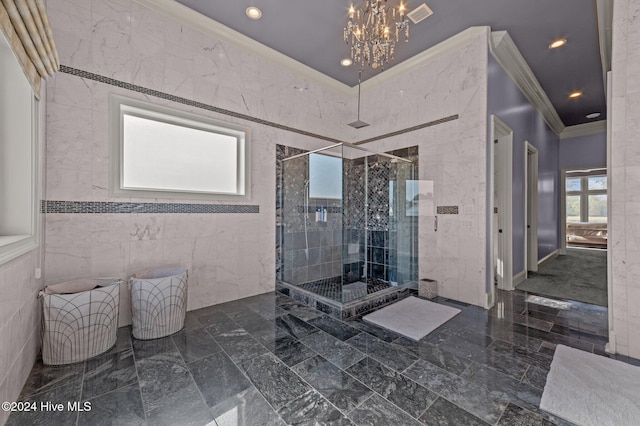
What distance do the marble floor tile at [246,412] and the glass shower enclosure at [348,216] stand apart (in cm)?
189

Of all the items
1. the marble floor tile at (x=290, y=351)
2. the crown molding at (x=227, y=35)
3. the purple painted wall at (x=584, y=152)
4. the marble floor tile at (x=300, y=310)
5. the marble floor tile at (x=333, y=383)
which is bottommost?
the marble floor tile at (x=333, y=383)

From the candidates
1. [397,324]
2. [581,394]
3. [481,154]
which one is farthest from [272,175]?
[581,394]

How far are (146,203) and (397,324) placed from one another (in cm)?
254

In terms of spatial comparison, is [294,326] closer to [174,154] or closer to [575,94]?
[174,154]

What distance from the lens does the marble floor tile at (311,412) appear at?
129 cm

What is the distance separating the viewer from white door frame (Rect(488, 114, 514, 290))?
140 inches

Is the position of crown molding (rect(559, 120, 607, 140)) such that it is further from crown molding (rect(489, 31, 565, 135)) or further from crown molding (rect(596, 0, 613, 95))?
crown molding (rect(596, 0, 613, 95))

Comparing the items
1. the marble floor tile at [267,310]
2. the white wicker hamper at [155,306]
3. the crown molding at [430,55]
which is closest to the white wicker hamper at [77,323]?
the white wicker hamper at [155,306]

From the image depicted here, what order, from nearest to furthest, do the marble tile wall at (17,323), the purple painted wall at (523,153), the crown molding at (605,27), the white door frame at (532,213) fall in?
the marble tile wall at (17,323), the crown molding at (605,27), the purple painted wall at (523,153), the white door frame at (532,213)

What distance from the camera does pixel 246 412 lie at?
53.4 inches

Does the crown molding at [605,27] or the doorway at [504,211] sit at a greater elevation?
the crown molding at [605,27]

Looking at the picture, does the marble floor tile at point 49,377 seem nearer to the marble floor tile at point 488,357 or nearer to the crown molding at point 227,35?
the marble floor tile at point 488,357

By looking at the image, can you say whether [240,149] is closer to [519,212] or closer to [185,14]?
[185,14]

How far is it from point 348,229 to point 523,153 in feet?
9.76
